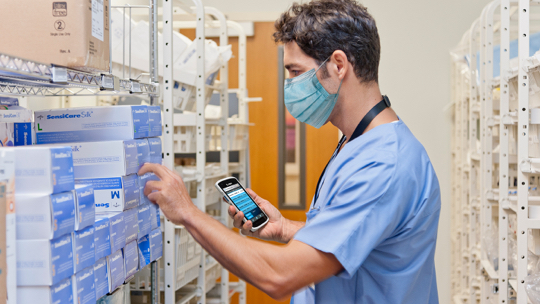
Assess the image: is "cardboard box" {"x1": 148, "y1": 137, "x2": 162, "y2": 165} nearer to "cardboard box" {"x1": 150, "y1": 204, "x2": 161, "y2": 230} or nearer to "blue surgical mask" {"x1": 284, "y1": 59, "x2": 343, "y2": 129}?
"cardboard box" {"x1": 150, "y1": 204, "x2": 161, "y2": 230}

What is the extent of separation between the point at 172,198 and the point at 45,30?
0.49 m

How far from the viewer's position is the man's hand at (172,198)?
116 centimetres

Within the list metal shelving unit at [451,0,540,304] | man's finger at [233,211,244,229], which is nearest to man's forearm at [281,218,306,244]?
man's finger at [233,211,244,229]

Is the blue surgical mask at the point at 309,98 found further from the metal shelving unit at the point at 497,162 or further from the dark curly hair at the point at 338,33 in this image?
the metal shelving unit at the point at 497,162

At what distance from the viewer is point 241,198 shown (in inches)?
56.6

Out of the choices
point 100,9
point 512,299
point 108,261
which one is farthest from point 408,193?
point 512,299

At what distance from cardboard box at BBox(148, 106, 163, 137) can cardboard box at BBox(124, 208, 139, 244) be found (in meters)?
0.25

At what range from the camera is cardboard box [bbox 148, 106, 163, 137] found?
1480mm

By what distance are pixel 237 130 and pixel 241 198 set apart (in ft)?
5.78

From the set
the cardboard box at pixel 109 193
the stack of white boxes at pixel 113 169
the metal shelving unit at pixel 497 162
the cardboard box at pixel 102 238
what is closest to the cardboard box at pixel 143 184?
the stack of white boxes at pixel 113 169

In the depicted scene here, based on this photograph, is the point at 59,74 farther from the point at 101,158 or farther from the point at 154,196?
the point at 154,196

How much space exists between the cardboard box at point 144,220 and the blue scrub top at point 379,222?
552mm

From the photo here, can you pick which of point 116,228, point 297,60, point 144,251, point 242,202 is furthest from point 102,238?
point 297,60

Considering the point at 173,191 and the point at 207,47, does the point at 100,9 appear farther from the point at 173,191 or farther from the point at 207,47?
the point at 207,47
